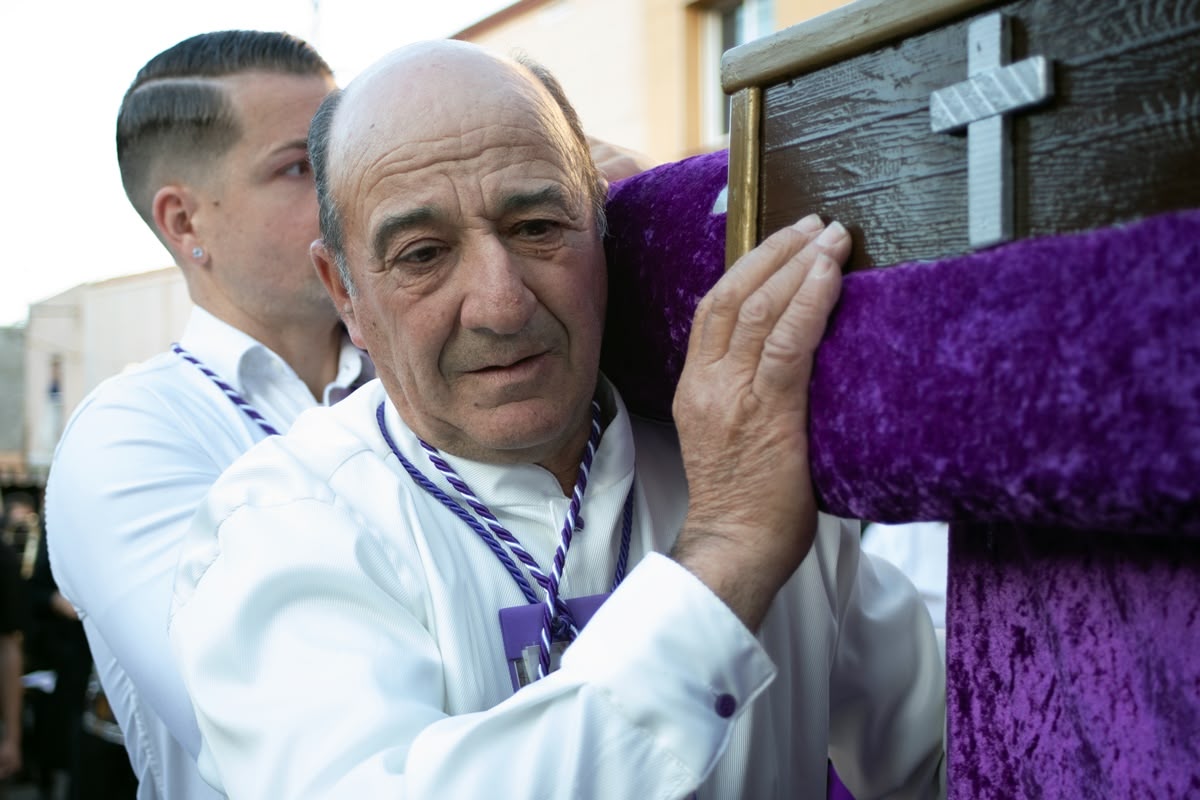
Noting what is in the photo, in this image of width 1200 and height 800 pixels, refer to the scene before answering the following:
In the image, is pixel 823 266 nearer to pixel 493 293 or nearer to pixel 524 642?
pixel 493 293

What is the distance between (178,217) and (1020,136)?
212 cm

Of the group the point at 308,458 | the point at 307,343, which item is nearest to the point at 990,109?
the point at 308,458

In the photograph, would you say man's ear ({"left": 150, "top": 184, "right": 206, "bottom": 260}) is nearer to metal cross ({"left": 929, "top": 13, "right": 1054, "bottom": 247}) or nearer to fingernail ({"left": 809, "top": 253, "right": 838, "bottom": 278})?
fingernail ({"left": 809, "top": 253, "right": 838, "bottom": 278})

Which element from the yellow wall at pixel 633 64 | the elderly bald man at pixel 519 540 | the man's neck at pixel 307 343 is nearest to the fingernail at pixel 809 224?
the elderly bald man at pixel 519 540

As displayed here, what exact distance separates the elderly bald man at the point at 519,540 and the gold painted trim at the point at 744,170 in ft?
0.20

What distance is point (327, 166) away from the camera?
152 cm

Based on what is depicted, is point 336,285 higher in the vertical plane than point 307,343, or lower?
higher

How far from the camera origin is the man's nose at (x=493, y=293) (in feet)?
4.47

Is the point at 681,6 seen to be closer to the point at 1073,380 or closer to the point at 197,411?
the point at 197,411

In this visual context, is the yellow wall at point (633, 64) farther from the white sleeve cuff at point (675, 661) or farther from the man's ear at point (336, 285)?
the white sleeve cuff at point (675, 661)

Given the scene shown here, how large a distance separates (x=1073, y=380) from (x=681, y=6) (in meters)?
9.10

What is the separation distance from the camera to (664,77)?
9.51 meters

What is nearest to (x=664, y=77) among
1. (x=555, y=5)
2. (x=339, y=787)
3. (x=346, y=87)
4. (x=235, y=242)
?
(x=555, y=5)

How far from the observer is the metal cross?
2.99 feet
